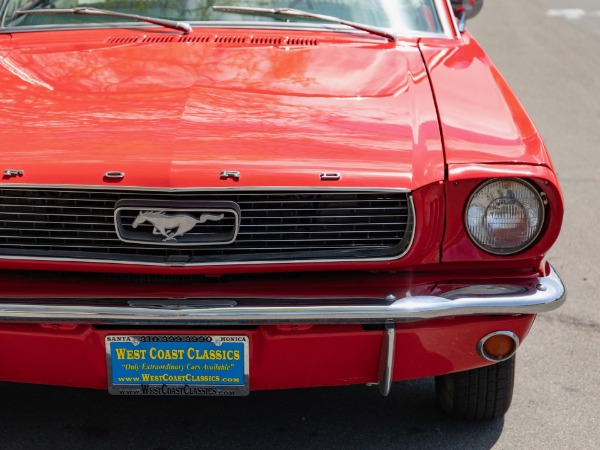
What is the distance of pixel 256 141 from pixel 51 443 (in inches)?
51.9

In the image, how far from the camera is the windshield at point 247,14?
14.8 ft

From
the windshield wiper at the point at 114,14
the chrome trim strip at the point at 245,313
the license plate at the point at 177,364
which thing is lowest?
the license plate at the point at 177,364

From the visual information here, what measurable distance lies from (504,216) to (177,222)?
1.00 meters

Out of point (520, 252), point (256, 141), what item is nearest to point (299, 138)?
point (256, 141)

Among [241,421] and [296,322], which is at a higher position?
[296,322]

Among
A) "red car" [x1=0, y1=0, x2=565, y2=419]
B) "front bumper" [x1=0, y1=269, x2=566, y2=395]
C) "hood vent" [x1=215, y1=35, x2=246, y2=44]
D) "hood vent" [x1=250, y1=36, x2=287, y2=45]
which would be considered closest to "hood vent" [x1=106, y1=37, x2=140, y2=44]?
"hood vent" [x1=215, y1=35, x2=246, y2=44]

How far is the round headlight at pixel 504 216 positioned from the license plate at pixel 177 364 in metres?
0.79

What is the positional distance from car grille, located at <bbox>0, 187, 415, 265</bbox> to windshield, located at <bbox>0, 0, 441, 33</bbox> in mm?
1415

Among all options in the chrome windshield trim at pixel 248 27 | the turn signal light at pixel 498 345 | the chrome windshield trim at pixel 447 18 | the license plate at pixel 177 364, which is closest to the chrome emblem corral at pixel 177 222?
the license plate at pixel 177 364

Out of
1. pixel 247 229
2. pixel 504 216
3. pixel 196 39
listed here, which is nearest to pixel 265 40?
pixel 196 39

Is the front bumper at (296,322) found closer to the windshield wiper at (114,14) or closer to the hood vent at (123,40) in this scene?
the hood vent at (123,40)

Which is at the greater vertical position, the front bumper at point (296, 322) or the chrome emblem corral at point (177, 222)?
the chrome emblem corral at point (177, 222)

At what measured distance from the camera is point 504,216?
3.35m

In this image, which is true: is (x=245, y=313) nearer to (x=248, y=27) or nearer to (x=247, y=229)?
(x=247, y=229)
